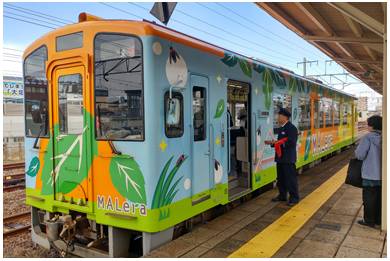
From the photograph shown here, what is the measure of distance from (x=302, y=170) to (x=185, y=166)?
265 inches

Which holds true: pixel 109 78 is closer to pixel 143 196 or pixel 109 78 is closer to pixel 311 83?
pixel 143 196

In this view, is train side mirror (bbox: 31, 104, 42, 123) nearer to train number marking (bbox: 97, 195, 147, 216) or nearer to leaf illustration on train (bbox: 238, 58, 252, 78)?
train number marking (bbox: 97, 195, 147, 216)

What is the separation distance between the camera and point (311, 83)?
380 inches

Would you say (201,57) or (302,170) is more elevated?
(201,57)

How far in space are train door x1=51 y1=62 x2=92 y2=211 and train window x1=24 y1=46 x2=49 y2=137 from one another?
24 cm

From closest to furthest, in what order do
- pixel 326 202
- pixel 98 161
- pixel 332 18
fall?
1. pixel 98 161
2. pixel 326 202
3. pixel 332 18

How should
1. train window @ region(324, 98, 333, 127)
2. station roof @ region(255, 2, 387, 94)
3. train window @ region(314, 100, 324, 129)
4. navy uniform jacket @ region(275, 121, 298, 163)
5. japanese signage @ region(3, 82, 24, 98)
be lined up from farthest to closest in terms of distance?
1. japanese signage @ region(3, 82, 24, 98)
2. train window @ region(324, 98, 333, 127)
3. train window @ region(314, 100, 324, 129)
4. station roof @ region(255, 2, 387, 94)
5. navy uniform jacket @ region(275, 121, 298, 163)

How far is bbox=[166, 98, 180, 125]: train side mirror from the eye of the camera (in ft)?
12.3

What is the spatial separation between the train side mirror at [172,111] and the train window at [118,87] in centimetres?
32

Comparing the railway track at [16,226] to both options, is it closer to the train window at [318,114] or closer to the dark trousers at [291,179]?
the dark trousers at [291,179]

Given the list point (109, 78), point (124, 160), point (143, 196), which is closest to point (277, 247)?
point (143, 196)

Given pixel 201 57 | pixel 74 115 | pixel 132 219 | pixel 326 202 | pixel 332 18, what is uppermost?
pixel 332 18

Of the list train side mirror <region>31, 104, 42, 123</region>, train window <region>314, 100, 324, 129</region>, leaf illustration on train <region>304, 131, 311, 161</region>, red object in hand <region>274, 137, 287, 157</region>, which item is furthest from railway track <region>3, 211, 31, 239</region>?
train window <region>314, 100, 324, 129</region>

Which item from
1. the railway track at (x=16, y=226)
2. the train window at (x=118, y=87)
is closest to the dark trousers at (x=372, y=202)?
the train window at (x=118, y=87)
